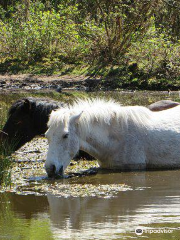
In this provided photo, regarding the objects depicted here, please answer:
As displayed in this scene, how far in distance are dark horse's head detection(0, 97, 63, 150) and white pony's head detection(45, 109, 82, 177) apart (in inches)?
53.9

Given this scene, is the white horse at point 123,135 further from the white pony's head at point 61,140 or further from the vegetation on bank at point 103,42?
the vegetation on bank at point 103,42

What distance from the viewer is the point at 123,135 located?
8.54 meters

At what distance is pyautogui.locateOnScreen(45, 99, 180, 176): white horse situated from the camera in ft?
26.9

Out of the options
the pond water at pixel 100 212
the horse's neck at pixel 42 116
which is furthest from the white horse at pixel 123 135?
the horse's neck at pixel 42 116

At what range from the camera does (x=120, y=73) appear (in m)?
21.7

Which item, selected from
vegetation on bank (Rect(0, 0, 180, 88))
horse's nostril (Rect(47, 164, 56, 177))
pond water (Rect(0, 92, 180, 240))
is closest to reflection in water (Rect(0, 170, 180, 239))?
pond water (Rect(0, 92, 180, 240))

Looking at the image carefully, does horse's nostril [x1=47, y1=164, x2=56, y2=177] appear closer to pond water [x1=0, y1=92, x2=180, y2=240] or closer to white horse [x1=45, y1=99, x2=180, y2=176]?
pond water [x1=0, y1=92, x2=180, y2=240]

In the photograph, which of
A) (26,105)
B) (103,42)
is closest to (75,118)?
(26,105)

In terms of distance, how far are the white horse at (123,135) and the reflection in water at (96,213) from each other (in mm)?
943

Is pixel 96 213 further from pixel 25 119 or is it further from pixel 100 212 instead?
pixel 25 119

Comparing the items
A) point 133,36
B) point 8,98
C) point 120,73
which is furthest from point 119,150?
point 133,36

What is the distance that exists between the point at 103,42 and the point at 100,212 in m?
17.6

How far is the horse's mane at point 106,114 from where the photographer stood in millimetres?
8133

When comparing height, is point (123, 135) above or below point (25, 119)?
below
